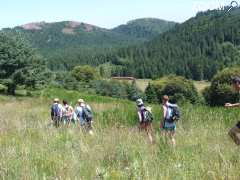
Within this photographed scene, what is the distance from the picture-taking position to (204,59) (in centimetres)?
19162

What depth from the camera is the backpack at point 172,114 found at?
39.3 ft

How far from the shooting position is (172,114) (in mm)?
12109

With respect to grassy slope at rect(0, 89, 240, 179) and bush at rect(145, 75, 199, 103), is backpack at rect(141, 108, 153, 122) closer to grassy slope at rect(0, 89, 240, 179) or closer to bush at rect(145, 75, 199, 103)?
grassy slope at rect(0, 89, 240, 179)

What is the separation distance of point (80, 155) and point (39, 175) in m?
0.80

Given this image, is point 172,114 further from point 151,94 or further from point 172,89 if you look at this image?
point 151,94

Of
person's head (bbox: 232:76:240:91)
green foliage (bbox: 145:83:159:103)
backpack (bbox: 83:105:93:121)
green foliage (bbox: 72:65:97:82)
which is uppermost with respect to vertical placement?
person's head (bbox: 232:76:240:91)

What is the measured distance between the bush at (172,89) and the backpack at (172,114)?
88774mm

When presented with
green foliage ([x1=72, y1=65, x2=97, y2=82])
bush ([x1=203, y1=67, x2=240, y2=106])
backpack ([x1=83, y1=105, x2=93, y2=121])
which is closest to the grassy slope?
backpack ([x1=83, y1=105, x2=93, y2=121])

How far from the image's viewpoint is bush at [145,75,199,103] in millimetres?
104806

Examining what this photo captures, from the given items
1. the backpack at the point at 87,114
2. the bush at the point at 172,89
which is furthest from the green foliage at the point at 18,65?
the bush at the point at 172,89

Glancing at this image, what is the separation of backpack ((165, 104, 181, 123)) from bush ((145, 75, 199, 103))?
88774mm

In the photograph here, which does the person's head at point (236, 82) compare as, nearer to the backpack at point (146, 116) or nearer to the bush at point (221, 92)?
the backpack at point (146, 116)

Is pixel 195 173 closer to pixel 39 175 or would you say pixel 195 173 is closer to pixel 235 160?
pixel 235 160

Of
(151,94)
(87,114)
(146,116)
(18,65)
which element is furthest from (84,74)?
(146,116)
